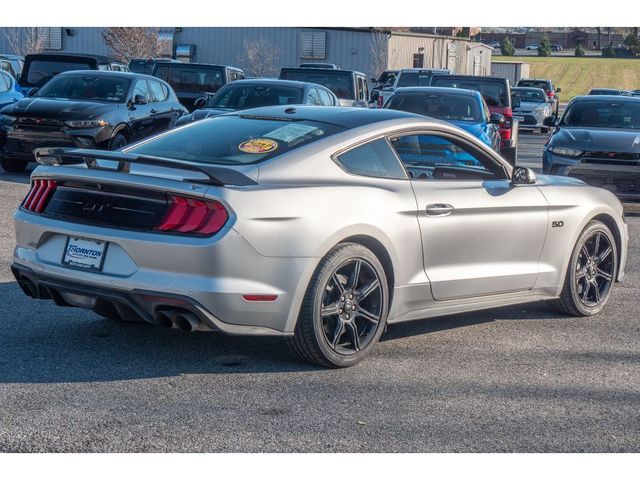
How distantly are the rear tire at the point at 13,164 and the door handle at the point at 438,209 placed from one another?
11.0 m

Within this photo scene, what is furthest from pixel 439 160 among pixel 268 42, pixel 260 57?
pixel 268 42

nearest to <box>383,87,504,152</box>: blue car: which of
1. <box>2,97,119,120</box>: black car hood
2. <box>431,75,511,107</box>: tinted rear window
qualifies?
<box>2,97,119,120</box>: black car hood

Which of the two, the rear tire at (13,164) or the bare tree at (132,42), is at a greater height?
the bare tree at (132,42)

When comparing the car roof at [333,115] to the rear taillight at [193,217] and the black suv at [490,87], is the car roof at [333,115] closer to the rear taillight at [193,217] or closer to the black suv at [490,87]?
the rear taillight at [193,217]

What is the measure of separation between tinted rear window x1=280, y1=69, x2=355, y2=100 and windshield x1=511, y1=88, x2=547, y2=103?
16920mm

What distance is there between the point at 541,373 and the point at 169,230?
229 centimetres

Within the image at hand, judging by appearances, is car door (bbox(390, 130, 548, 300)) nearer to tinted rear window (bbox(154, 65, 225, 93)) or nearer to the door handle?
the door handle

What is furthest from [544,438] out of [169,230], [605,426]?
[169,230]

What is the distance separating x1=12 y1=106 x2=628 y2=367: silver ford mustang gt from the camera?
558 cm

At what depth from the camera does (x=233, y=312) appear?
18.3 feet

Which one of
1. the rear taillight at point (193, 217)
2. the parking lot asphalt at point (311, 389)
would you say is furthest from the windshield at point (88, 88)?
the rear taillight at point (193, 217)

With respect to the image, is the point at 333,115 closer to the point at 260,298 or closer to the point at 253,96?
the point at 260,298

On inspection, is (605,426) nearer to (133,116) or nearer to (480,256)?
(480,256)

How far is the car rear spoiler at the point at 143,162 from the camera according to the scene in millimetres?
5605
